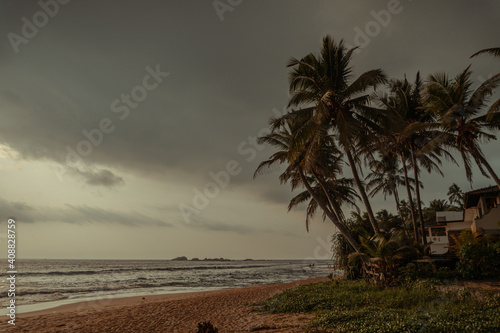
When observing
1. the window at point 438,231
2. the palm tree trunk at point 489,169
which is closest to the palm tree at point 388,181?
the window at point 438,231

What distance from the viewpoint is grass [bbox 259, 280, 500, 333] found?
18.9 ft

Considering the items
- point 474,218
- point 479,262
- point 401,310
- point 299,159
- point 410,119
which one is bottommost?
point 401,310

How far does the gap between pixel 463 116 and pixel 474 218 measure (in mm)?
11125

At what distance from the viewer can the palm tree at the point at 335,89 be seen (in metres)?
12.6

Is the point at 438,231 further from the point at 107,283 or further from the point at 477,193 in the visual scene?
the point at 107,283

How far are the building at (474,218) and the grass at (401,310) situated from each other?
6580mm

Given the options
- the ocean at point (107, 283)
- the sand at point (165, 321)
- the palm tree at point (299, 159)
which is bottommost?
the ocean at point (107, 283)

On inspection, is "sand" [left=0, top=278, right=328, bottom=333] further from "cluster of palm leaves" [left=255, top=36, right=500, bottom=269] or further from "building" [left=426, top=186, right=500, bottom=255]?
"building" [left=426, top=186, right=500, bottom=255]

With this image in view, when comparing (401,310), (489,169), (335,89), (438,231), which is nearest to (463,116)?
(489,169)

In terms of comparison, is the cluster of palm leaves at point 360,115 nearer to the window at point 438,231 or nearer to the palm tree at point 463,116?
the palm tree at point 463,116

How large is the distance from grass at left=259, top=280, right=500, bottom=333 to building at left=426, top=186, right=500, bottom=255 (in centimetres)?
658

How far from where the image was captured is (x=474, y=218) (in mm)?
19469

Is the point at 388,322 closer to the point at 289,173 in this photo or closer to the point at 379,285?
the point at 379,285

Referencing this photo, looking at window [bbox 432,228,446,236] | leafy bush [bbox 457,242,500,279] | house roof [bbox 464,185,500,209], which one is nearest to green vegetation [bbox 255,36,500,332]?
leafy bush [bbox 457,242,500,279]
